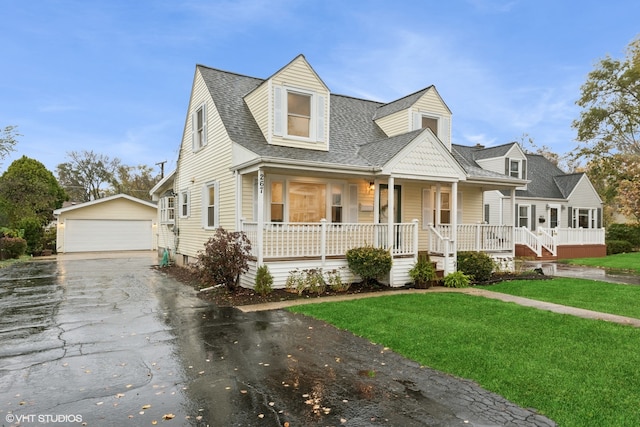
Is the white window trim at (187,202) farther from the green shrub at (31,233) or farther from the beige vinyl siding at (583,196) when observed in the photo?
the beige vinyl siding at (583,196)

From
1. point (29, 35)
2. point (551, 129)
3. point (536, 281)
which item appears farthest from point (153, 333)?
point (551, 129)

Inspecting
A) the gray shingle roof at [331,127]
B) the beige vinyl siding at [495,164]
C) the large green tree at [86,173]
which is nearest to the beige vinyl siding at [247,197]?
Result: the gray shingle roof at [331,127]

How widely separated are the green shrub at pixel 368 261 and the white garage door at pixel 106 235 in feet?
72.6

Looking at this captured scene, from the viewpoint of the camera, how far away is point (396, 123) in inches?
598

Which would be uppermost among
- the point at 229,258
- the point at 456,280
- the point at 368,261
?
the point at 229,258

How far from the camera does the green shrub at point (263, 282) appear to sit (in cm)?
1016

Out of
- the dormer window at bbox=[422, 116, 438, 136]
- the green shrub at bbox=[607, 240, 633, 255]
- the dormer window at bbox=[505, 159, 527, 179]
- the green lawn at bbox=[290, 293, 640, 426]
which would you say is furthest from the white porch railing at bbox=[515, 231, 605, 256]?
the green lawn at bbox=[290, 293, 640, 426]

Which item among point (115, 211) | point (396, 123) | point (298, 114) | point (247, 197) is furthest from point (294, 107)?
point (115, 211)

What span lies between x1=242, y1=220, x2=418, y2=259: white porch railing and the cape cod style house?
37mm

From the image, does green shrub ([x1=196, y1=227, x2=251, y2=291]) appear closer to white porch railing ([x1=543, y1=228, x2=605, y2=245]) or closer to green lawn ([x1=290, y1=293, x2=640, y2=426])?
green lawn ([x1=290, y1=293, x2=640, y2=426])

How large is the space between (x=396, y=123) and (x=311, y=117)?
13.2 feet

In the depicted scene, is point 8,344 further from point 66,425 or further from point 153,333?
point 66,425
